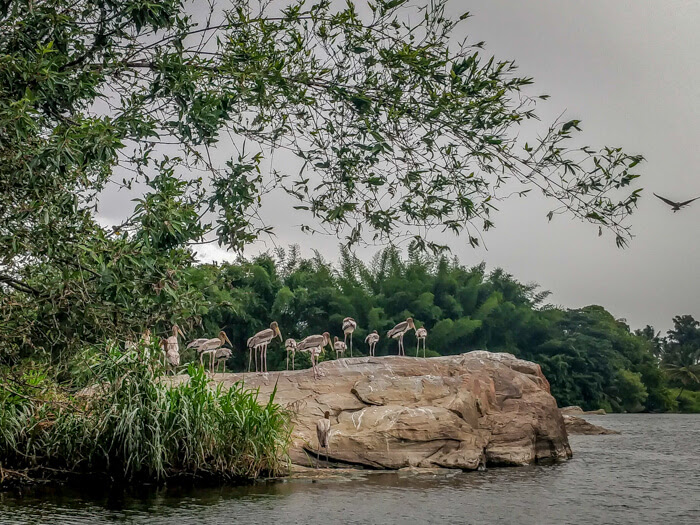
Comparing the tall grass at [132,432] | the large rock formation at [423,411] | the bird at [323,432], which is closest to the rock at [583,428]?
the large rock formation at [423,411]

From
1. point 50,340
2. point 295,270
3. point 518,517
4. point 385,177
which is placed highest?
point 295,270

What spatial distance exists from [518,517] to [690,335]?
235 feet

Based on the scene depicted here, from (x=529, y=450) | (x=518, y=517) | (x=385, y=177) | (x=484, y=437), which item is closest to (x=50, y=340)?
(x=385, y=177)

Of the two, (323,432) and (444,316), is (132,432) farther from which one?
(444,316)

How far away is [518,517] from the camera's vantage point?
881cm

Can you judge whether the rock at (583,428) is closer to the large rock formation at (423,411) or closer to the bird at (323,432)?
the large rock formation at (423,411)

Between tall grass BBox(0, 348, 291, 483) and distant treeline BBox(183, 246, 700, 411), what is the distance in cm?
2482

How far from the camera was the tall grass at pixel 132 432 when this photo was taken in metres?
9.73

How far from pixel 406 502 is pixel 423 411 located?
345cm

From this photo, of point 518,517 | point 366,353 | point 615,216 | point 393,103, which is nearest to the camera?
point 615,216

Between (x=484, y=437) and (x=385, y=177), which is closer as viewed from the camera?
(x=385, y=177)

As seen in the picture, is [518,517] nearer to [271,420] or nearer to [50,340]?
[271,420]

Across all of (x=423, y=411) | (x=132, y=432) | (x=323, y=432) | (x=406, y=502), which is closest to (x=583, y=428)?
(x=423, y=411)

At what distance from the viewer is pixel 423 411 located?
12.8 metres
